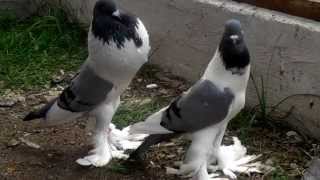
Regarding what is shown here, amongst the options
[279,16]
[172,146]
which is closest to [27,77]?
[172,146]

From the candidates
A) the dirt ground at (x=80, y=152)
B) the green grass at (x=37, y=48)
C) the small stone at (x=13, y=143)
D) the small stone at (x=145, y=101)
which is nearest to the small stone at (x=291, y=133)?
the dirt ground at (x=80, y=152)

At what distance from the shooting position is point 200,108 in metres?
3.32

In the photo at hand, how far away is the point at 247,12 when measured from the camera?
423 centimetres

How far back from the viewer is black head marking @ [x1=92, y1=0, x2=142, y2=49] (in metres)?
3.43

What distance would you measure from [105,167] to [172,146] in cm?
46

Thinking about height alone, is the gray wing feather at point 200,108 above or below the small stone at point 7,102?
above

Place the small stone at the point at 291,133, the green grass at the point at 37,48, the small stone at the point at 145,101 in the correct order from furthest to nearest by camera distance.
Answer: the green grass at the point at 37,48, the small stone at the point at 145,101, the small stone at the point at 291,133

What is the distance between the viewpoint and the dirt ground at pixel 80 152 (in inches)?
145

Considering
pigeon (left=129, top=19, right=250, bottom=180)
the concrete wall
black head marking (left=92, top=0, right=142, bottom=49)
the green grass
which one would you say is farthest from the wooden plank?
the green grass

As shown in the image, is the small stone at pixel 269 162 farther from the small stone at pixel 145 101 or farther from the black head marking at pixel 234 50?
the small stone at pixel 145 101

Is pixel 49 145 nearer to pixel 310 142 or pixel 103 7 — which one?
pixel 103 7

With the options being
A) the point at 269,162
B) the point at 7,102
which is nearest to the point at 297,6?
the point at 269,162

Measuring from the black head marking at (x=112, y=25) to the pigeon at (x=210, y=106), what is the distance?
391 mm

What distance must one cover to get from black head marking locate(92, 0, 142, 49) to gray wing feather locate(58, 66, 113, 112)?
22 cm
